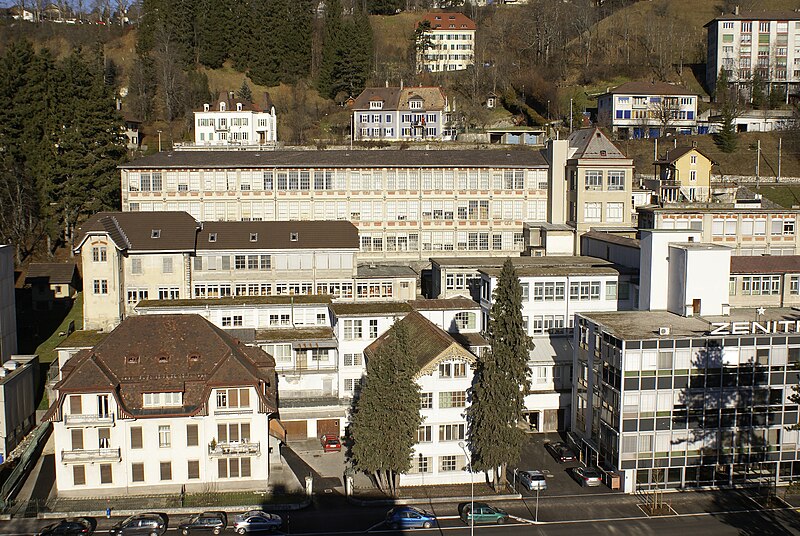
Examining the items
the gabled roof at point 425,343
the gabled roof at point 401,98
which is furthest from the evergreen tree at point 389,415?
the gabled roof at point 401,98

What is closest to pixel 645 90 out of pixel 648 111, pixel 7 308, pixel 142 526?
pixel 648 111

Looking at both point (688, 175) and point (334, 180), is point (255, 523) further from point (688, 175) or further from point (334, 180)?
point (688, 175)

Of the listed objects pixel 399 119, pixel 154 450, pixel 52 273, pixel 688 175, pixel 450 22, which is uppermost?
pixel 450 22

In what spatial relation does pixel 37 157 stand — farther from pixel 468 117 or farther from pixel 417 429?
pixel 468 117

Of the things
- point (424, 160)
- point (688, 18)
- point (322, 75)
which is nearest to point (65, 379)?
point (424, 160)

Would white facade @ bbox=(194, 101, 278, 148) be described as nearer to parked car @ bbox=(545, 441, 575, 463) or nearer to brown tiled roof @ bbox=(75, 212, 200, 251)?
brown tiled roof @ bbox=(75, 212, 200, 251)

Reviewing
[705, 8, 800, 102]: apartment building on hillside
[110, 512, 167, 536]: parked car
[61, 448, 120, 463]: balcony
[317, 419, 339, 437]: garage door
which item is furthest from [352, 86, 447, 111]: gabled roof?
[110, 512, 167, 536]: parked car
